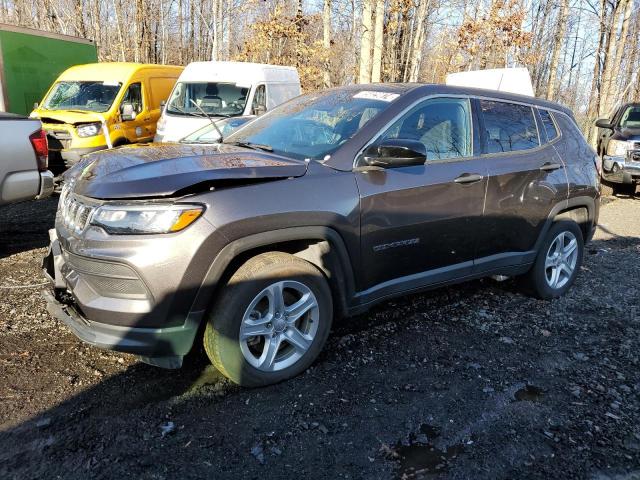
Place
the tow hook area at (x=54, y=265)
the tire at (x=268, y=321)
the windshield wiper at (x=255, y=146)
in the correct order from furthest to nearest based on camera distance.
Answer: the windshield wiper at (x=255, y=146), the tow hook area at (x=54, y=265), the tire at (x=268, y=321)

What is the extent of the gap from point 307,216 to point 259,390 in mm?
1074

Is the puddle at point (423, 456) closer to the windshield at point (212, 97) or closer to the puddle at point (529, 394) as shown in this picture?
the puddle at point (529, 394)

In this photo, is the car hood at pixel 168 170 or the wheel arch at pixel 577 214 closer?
the car hood at pixel 168 170

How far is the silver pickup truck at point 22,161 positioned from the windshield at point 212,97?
4.89m

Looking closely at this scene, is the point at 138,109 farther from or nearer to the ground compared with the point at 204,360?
farther from the ground

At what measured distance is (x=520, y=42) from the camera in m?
20.4

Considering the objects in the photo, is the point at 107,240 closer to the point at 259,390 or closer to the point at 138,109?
the point at 259,390

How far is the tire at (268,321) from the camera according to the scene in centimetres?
298

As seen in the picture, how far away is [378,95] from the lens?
12.9 feet

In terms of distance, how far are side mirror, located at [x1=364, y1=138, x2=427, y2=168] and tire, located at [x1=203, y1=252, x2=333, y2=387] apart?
79 centimetres

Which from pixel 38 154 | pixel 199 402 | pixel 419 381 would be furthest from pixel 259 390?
pixel 38 154

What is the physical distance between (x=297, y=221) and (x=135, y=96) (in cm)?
894

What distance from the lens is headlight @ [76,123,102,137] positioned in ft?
30.8

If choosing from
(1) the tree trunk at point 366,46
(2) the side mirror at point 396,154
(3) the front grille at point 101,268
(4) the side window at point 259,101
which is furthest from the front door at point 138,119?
(2) the side mirror at point 396,154
